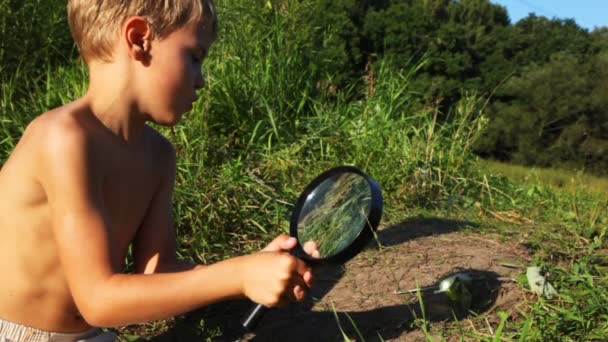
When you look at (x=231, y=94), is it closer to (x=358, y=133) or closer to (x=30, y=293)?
(x=358, y=133)

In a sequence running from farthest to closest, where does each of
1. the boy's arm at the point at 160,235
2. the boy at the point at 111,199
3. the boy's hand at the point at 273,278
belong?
the boy's arm at the point at 160,235, the boy at the point at 111,199, the boy's hand at the point at 273,278

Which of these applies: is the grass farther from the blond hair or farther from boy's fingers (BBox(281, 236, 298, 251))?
the blond hair

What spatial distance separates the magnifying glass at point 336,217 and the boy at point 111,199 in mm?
63

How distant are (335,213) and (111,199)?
22.6 inches

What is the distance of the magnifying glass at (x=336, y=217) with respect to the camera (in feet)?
5.08

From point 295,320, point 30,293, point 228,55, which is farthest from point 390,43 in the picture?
point 30,293

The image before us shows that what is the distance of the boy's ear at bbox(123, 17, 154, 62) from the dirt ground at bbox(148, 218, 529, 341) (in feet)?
2.87

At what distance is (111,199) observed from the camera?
183 cm

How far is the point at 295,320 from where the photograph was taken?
7.79 ft

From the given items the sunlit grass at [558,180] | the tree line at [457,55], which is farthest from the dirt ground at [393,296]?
the tree line at [457,55]

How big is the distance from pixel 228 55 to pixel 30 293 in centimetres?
273

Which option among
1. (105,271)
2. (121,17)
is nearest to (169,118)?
(121,17)

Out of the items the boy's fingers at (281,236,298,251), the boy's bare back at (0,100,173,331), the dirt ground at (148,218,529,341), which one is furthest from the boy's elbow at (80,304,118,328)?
the dirt ground at (148,218,529,341)

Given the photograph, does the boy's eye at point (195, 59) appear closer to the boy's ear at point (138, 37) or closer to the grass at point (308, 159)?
the boy's ear at point (138, 37)
